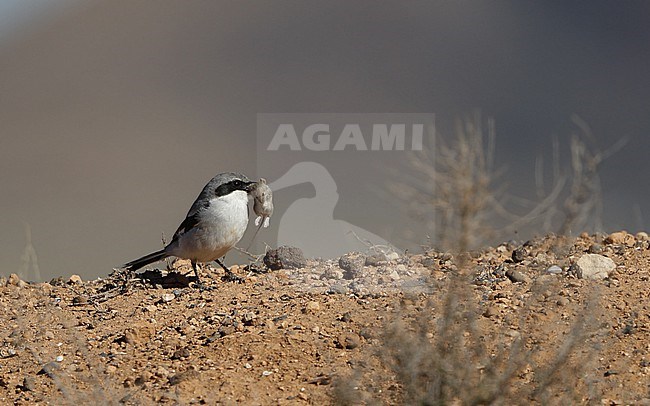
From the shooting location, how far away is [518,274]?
6.34 meters

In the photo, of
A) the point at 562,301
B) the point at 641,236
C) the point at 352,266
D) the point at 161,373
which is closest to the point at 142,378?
the point at 161,373

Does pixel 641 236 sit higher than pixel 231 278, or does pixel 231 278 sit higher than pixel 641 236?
pixel 641 236

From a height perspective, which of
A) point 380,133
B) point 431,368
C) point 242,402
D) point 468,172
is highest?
point 380,133

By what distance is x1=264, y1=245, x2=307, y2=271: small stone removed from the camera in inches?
297

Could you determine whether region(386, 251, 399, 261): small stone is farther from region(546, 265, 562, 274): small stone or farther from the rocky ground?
region(546, 265, 562, 274): small stone

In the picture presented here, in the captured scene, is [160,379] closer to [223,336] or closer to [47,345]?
[223,336]

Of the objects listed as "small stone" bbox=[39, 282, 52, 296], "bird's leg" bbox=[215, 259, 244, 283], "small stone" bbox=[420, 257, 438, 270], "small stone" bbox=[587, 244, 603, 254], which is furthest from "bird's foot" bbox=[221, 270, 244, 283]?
"small stone" bbox=[587, 244, 603, 254]

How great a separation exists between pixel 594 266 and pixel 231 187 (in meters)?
3.27

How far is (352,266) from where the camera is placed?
702cm

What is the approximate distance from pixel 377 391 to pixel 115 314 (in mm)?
2890

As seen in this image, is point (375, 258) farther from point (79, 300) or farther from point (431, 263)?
point (79, 300)

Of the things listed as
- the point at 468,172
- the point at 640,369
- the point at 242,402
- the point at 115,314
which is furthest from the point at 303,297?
the point at 468,172

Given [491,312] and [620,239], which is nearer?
[491,312]

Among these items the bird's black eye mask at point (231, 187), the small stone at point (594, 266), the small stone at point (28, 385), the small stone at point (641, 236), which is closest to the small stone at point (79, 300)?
the bird's black eye mask at point (231, 187)
